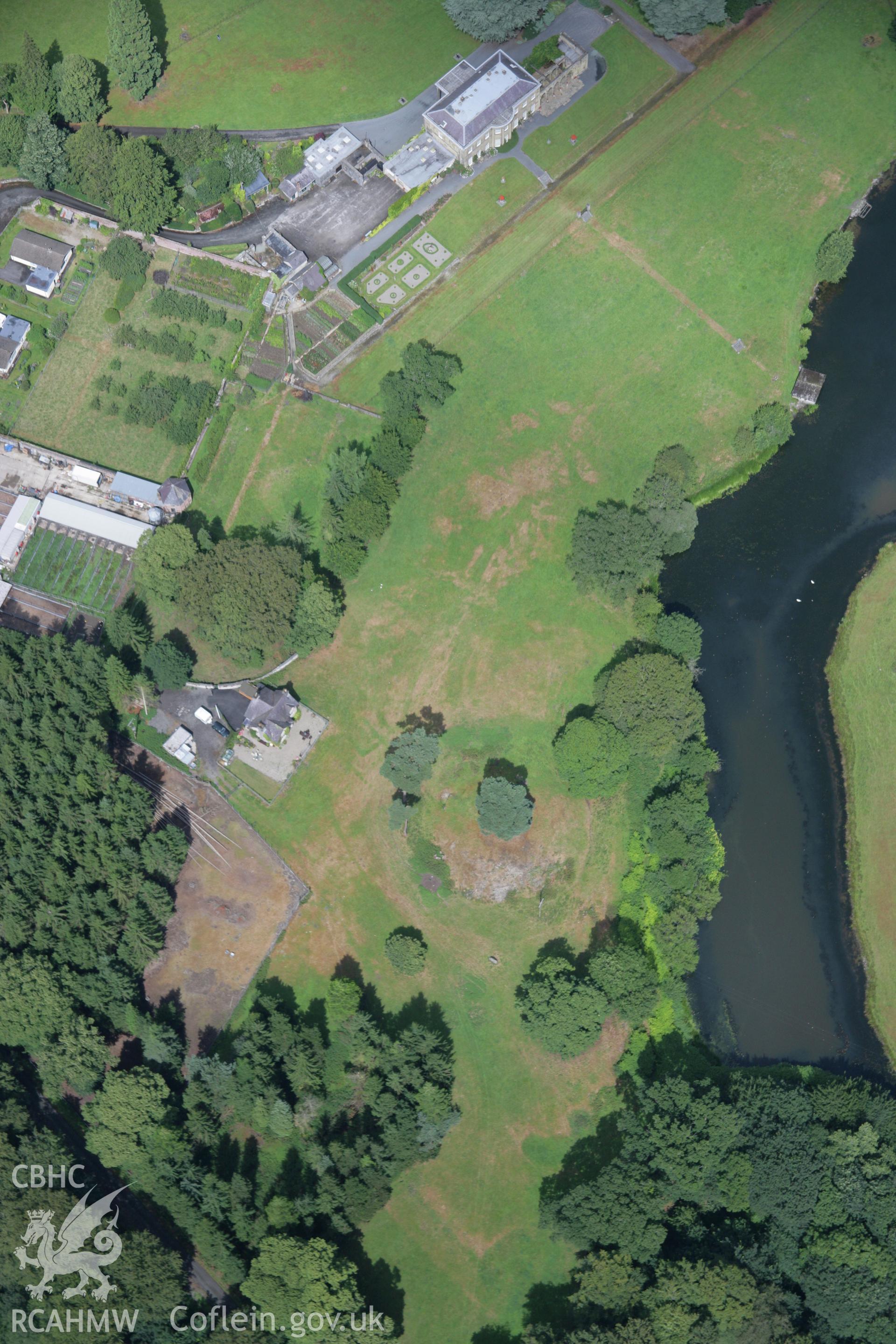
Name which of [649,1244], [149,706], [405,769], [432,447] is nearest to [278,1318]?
[649,1244]

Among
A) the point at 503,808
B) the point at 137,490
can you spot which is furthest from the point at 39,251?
the point at 503,808

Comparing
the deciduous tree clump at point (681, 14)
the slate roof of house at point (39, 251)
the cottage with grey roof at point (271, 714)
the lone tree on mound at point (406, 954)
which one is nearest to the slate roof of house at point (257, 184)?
the slate roof of house at point (39, 251)

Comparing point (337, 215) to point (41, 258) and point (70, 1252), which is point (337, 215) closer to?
point (41, 258)

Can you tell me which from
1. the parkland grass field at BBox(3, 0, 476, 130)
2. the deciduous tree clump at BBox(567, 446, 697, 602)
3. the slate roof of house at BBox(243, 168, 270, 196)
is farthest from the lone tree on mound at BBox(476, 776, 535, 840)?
the parkland grass field at BBox(3, 0, 476, 130)

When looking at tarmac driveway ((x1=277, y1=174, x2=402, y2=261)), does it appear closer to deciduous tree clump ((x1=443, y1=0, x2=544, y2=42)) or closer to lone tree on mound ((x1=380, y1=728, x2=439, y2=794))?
deciduous tree clump ((x1=443, y1=0, x2=544, y2=42))

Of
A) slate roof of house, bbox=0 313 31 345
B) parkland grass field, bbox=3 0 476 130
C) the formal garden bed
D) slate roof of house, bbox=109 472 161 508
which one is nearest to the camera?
slate roof of house, bbox=109 472 161 508

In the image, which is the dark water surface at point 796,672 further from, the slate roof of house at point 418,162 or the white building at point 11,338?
the white building at point 11,338
